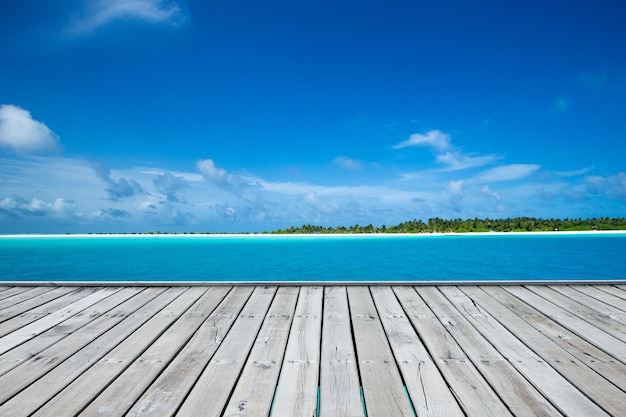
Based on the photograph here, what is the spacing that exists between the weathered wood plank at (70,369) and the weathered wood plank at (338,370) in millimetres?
1013

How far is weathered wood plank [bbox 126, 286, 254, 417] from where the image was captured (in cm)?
136

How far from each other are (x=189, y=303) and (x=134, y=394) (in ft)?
4.29

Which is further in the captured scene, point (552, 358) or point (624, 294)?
point (624, 294)

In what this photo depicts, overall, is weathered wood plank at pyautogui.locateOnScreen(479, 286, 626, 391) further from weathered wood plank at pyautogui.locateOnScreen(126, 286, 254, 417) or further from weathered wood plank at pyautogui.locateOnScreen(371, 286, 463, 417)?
weathered wood plank at pyautogui.locateOnScreen(126, 286, 254, 417)

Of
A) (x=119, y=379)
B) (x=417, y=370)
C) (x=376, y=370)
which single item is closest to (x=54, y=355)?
A: (x=119, y=379)

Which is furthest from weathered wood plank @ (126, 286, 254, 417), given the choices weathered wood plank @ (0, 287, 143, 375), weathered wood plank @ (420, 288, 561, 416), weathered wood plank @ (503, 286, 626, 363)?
weathered wood plank @ (503, 286, 626, 363)

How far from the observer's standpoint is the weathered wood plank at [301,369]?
1.36 meters

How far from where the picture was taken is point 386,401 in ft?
4.55

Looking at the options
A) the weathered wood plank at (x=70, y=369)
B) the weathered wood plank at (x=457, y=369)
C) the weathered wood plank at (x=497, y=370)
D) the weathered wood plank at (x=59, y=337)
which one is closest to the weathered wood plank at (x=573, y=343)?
the weathered wood plank at (x=497, y=370)

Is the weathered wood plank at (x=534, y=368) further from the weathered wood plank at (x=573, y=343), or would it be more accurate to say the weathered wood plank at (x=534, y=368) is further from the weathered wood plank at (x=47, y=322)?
the weathered wood plank at (x=47, y=322)

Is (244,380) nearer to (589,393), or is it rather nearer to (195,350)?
(195,350)

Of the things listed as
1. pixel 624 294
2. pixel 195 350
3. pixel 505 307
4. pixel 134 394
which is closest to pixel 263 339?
pixel 195 350

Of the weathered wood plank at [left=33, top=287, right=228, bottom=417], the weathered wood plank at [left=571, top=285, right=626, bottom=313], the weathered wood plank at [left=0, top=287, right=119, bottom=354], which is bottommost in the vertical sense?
the weathered wood plank at [left=33, top=287, right=228, bottom=417]

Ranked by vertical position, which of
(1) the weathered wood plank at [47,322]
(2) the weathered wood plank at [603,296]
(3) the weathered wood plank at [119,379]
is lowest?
(3) the weathered wood plank at [119,379]
